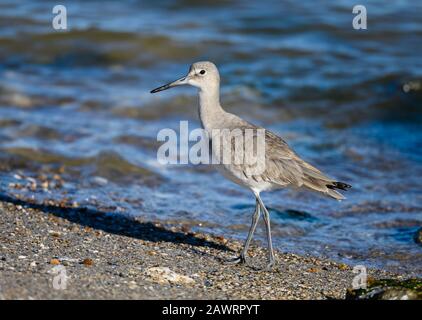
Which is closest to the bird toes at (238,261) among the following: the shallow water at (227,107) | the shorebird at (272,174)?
the shorebird at (272,174)

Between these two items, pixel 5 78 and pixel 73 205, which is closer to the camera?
pixel 73 205

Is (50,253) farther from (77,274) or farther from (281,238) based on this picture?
(281,238)

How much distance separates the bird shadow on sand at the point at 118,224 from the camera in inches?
283

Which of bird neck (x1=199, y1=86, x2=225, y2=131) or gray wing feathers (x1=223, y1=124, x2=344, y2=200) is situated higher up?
bird neck (x1=199, y1=86, x2=225, y2=131)

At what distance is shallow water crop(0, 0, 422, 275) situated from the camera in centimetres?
815

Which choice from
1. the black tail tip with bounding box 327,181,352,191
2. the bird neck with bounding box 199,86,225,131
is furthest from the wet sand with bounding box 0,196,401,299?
the bird neck with bounding box 199,86,225,131

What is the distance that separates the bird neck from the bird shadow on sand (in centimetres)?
115

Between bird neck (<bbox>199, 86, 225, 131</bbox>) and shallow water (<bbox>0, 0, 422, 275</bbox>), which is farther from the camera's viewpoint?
shallow water (<bbox>0, 0, 422, 275</bbox>)

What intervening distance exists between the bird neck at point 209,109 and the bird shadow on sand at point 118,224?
3.77 ft

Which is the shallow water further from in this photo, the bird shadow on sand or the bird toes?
the bird toes

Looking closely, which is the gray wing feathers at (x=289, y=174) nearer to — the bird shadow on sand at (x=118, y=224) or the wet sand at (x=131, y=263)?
the wet sand at (x=131, y=263)

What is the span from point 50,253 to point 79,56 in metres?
8.63
